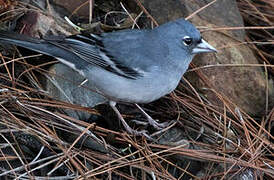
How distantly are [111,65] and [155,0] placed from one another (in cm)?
124

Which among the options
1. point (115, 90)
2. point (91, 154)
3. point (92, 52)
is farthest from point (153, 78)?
point (91, 154)

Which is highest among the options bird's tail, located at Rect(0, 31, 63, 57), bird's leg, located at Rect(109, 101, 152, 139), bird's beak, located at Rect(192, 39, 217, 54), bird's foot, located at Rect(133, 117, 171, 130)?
bird's tail, located at Rect(0, 31, 63, 57)

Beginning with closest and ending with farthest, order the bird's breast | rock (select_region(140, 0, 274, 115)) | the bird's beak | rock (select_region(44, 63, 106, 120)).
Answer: the bird's breast → the bird's beak → rock (select_region(44, 63, 106, 120)) → rock (select_region(140, 0, 274, 115))

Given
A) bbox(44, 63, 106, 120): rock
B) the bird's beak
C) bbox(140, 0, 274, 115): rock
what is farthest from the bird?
bbox(140, 0, 274, 115): rock

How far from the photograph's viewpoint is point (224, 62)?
495cm

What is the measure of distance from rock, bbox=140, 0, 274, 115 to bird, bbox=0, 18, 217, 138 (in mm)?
547

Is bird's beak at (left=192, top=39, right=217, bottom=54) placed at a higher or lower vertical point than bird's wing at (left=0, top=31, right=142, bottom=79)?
lower

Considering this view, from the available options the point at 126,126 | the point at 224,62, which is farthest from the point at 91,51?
the point at 224,62

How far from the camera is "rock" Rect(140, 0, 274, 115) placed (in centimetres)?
488

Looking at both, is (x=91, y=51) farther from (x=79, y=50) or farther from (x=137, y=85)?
(x=137, y=85)

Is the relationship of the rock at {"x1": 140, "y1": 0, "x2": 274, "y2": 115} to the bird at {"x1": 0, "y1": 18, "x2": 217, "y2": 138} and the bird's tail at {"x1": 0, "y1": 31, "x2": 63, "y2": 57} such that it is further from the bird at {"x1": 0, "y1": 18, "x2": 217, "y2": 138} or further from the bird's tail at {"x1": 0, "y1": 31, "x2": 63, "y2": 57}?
the bird's tail at {"x1": 0, "y1": 31, "x2": 63, "y2": 57}

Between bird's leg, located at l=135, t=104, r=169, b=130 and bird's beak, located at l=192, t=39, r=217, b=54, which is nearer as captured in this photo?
bird's beak, located at l=192, t=39, r=217, b=54

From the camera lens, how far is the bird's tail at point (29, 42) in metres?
4.25

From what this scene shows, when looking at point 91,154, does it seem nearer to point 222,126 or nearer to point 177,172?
point 177,172
